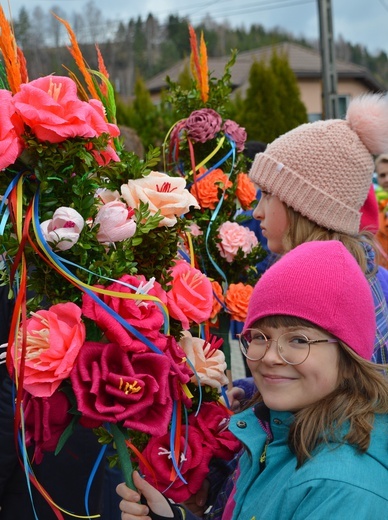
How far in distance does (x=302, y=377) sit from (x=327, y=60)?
1193cm

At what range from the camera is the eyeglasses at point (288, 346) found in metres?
1.63

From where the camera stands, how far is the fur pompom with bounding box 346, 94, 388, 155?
2514 mm

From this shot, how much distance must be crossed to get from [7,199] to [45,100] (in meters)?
0.21

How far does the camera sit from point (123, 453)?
1.52 metres

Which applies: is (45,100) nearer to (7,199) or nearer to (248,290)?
(7,199)

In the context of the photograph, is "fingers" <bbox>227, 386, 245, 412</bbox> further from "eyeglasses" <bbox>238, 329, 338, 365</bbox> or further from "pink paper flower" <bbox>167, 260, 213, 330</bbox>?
"pink paper flower" <bbox>167, 260, 213, 330</bbox>

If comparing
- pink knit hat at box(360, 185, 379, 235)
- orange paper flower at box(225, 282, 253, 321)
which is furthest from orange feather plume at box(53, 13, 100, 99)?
pink knit hat at box(360, 185, 379, 235)

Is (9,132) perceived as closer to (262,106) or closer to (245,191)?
(245,191)

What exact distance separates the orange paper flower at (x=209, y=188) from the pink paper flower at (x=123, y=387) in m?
1.36

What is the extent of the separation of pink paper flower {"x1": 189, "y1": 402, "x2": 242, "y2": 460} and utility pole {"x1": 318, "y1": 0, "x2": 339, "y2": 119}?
444 inches

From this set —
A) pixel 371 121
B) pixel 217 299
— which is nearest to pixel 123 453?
pixel 217 299

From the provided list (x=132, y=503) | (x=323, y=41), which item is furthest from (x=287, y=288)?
(x=323, y=41)

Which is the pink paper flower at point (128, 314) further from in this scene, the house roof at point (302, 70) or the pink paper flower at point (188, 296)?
the house roof at point (302, 70)

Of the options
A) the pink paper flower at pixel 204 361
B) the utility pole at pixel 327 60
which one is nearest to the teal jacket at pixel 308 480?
the pink paper flower at pixel 204 361
